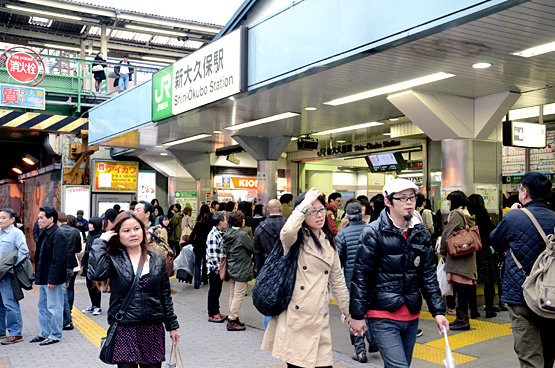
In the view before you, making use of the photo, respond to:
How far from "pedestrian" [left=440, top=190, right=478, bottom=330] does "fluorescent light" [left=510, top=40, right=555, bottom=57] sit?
6.56 ft

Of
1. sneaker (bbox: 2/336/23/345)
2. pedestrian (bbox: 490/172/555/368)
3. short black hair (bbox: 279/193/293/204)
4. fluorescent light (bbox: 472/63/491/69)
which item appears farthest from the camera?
short black hair (bbox: 279/193/293/204)

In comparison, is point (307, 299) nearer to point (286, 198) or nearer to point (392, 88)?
point (392, 88)

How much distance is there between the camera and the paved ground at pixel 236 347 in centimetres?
617

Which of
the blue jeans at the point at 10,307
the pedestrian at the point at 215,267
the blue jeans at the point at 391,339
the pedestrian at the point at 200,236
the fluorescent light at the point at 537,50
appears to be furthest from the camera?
the pedestrian at the point at 200,236

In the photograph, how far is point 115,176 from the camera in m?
19.3

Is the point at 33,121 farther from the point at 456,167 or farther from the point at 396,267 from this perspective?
the point at 396,267

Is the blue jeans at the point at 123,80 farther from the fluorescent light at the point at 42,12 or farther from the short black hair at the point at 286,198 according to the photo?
the short black hair at the point at 286,198

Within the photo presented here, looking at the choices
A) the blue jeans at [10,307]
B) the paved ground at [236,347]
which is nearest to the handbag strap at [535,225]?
the paved ground at [236,347]

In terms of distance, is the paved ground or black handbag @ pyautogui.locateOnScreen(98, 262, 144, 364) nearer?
black handbag @ pyautogui.locateOnScreen(98, 262, 144, 364)

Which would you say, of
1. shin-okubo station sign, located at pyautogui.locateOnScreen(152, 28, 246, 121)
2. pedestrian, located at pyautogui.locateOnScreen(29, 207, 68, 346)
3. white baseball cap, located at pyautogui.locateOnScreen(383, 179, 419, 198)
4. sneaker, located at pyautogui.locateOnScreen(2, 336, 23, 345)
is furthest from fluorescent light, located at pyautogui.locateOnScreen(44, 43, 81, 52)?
white baseball cap, located at pyautogui.locateOnScreen(383, 179, 419, 198)

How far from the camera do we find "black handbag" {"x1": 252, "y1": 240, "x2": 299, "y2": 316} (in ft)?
12.3

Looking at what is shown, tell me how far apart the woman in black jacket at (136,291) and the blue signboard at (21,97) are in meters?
10.2

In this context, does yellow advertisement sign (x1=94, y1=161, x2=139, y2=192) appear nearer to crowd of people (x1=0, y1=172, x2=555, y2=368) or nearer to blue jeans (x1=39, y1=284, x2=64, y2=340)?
blue jeans (x1=39, y1=284, x2=64, y2=340)

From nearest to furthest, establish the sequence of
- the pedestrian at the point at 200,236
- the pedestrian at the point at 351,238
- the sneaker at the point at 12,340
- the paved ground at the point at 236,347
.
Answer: the paved ground at the point at 236,347 < the pedestrian at the point at 351,238 < the sneaker at the point at 12,340 < the pedestrian at the point at 200,236
